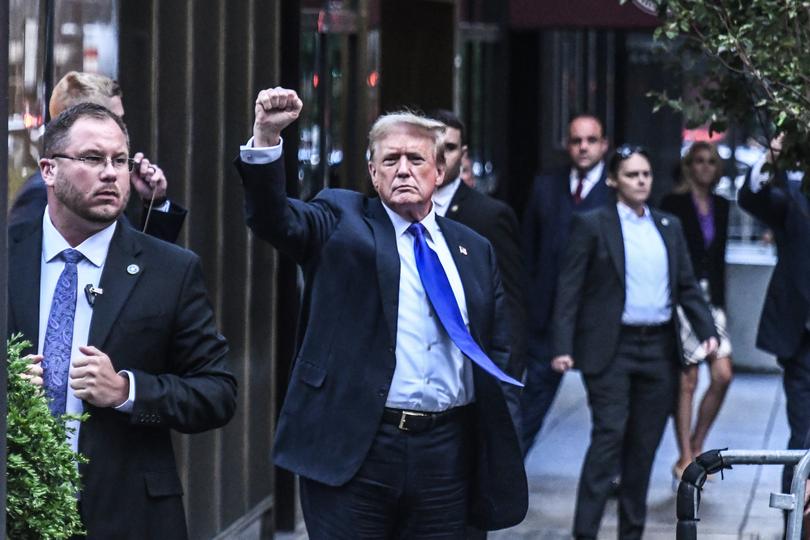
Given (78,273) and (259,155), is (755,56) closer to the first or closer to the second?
(259,155)

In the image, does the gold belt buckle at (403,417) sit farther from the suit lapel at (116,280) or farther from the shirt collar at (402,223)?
the suit lapel at (116,280)

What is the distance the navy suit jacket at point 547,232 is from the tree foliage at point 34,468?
6195mm

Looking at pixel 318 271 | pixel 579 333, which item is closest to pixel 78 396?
pixel 318 271

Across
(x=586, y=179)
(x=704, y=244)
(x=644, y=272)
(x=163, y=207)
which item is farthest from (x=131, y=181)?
(x=704, y=244)

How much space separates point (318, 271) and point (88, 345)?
118cm

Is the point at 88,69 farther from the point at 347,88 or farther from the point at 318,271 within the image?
the point at 347,88

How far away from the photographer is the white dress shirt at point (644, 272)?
8.30 metres

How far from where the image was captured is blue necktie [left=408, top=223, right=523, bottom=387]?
4969 mm

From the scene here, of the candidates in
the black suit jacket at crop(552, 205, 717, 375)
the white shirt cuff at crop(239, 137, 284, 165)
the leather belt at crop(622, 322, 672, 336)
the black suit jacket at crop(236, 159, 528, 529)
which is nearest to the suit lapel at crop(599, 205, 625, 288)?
the black suit jacket at crop(552, 205, 717, 375)

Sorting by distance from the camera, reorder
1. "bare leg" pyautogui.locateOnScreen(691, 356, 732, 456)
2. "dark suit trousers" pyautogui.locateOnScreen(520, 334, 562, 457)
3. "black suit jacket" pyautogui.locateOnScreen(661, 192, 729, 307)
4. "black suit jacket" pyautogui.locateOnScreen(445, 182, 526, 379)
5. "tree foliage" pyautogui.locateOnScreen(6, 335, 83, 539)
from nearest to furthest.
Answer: "tree foliage" pyautogui.locateOnScreen(6, 335, 83, 539)
"black suit jacket" pyautogui.locateOnScreen(445, 182, 526, 379)
"dark suit trousers" pyautogui.locateOnScreen(520, 334, 562, 457)
"bare leg" pyautogui.locateOnScreen(691, 356, 732, 456)
"black suit jacket" pyautogui.locateOnScreen(661, 192, 729, 307)

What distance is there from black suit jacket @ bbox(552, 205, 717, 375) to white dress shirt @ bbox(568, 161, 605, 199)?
4.74 feet

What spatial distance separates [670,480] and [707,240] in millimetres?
1611

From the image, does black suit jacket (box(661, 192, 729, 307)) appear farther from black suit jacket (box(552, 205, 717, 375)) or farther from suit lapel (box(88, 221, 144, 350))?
suit lapel (box(88, 221, 144, 350))

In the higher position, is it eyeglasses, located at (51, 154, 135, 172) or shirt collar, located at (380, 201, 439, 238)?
eyeglasses, located at (51, 154, 135, 172)
